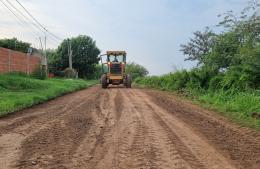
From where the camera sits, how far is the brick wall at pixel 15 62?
35594 millimetres

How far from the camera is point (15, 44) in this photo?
259ft

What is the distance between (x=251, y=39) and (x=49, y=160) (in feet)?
52.9

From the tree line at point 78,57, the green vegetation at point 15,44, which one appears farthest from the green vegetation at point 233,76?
the tree line at point 78,57

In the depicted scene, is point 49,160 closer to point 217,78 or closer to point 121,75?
point 217,78

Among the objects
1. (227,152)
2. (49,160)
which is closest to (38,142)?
(49,160)

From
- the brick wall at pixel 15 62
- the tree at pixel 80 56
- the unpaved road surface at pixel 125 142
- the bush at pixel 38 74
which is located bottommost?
the unpaved road surface at pixel 125 142

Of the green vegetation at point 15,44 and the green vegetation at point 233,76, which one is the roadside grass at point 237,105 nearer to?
the green vegetation at point 233,76

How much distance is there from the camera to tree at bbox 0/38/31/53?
78281 mm

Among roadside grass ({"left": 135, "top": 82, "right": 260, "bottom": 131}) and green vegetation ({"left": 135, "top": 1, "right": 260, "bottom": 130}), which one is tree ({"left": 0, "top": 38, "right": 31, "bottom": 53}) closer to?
green vegetation ({"left": 135, "top": 1, "right": 260, "bottom": 130})

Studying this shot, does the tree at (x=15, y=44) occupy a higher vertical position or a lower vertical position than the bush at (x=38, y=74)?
higher

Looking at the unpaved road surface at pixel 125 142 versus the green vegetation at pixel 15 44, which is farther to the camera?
the green vegetation at pixel 15 44

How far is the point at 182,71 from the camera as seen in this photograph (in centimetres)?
3173

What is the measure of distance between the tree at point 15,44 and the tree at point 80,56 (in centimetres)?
668

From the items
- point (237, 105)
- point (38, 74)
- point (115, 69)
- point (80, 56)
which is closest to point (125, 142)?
point (237, 105)
